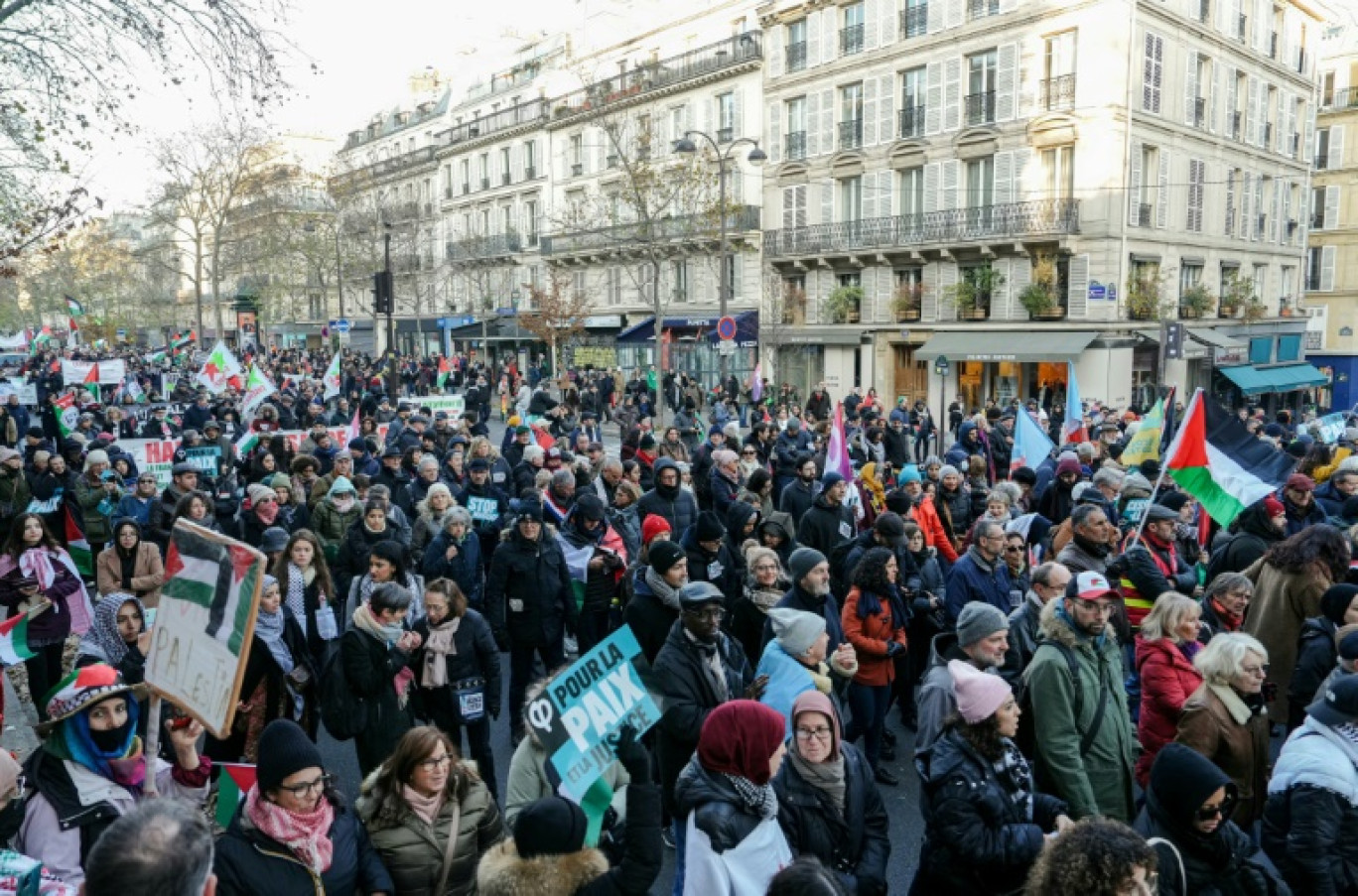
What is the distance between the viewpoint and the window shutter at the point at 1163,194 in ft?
87.9

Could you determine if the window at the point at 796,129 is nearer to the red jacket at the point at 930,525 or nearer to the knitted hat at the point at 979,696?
the red jacket at the point at 930,525

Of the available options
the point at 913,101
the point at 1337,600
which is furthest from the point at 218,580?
the point at 913,101

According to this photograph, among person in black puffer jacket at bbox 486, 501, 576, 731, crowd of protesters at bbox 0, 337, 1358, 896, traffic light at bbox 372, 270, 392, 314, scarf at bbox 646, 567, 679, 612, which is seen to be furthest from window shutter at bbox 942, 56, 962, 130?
scarf at bbox 646, 567, 679, 612

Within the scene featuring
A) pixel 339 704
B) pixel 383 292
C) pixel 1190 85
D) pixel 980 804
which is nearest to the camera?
pixel 980 804

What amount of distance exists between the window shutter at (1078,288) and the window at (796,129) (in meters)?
10.2

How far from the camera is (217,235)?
126 feet

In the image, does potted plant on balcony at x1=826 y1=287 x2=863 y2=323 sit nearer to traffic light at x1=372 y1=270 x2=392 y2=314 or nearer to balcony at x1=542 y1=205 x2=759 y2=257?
balcony at x1=542 y1=205 x2=759 y2=257

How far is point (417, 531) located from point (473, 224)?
44729 millimetres

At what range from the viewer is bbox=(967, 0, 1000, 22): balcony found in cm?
2661

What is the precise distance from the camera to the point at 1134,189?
26.0 m

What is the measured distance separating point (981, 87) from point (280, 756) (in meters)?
28.5

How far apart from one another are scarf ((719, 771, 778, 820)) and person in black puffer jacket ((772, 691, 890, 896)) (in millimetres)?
206

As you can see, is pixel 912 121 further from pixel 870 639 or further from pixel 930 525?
pixel 870 639

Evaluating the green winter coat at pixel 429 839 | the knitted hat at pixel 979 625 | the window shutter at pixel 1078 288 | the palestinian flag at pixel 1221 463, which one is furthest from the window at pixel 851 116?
the green winter coat at pixel 429 839
